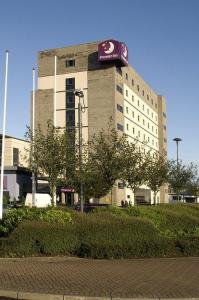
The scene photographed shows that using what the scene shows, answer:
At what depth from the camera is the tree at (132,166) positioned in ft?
116

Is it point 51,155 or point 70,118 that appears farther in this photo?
point 70,118

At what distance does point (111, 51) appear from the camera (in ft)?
258

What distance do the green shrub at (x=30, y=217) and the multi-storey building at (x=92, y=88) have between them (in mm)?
58535

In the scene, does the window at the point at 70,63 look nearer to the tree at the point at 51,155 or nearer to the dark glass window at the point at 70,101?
the dark glass window at the point at 70,101

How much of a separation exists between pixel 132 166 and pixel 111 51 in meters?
44.6

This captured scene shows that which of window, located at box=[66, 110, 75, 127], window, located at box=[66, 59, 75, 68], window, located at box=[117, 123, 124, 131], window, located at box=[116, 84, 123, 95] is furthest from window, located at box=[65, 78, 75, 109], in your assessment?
window, located at box=[117, 123, 124, 131]

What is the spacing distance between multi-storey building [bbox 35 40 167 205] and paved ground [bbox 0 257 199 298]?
61459 millimetres

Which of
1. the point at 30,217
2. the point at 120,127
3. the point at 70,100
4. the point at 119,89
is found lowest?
the point at 30,217

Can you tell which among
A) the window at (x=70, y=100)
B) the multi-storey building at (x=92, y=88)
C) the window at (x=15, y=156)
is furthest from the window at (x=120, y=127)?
the window at (x=15, y=156)

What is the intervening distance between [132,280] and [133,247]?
12.7 ft

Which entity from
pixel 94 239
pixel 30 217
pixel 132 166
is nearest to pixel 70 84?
pixel 132 166

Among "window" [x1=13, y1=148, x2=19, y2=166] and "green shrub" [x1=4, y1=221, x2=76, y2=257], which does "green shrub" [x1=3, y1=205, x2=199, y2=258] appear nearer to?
"green shrub" [x1=4, y1=221, x2=76, y2=257]

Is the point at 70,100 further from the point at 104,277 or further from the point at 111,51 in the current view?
the point at 104,277

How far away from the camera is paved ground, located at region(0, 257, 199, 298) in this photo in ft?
→ 30.8
